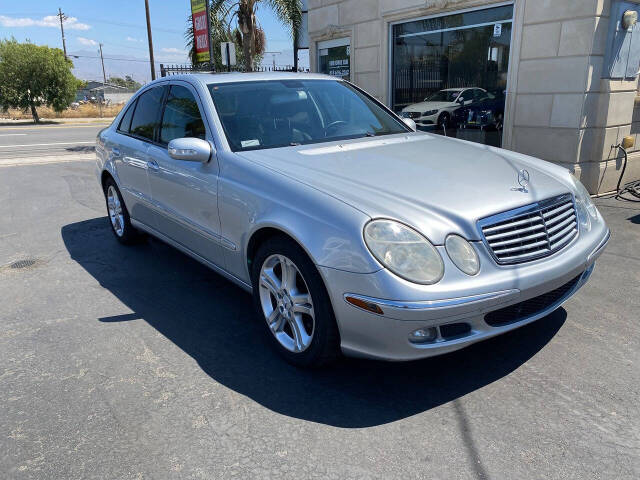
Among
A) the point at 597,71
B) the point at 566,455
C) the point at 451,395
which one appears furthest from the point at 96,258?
the point at 597,71

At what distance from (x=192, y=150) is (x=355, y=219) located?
1.43 m

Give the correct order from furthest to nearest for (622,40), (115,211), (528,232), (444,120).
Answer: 1. (444,120)
2. (622,40)
3. (115,211)
4. (528,232)

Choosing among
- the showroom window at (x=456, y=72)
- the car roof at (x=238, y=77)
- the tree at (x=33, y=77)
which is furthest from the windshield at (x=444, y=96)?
the tree at (x=33, y=77)

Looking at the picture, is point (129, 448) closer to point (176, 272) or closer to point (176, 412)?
point (176, 412)

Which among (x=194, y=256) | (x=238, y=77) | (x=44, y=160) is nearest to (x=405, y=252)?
(x=194, y=256)

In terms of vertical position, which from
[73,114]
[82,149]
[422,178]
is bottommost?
[82,149]

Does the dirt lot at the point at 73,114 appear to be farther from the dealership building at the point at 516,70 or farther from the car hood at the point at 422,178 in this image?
the car hood at the point at 422,178

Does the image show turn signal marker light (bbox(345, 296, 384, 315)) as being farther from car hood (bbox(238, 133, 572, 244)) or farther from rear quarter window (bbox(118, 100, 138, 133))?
rear quarter window (bbox(118, 100, 138, 133))

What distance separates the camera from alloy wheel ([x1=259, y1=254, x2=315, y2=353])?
3.02 metres

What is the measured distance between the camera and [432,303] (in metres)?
2.47

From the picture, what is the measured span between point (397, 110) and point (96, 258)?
6692 mm

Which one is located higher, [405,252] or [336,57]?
[336,57]

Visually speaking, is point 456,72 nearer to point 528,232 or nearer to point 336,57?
point 336,57

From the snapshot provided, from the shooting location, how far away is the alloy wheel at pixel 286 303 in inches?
119
